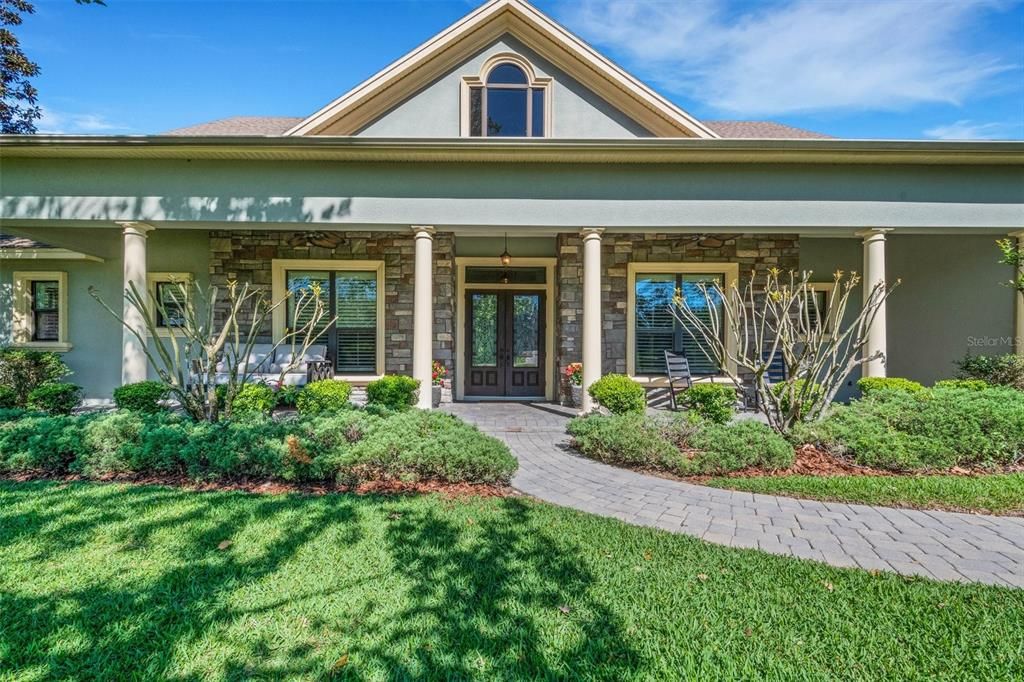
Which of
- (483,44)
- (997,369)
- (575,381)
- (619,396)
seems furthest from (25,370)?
(997,369)

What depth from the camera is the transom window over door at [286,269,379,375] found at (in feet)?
30.9

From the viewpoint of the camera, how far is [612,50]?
10.0 m

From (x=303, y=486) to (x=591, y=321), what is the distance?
4.87 m

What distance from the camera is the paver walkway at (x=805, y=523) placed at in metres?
2.83

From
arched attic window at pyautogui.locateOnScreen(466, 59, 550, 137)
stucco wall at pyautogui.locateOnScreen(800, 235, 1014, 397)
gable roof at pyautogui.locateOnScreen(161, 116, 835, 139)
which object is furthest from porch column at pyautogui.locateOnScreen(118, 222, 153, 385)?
stucco wall at pyautogui.locateOnScreen(800, 235, 1014, 397)

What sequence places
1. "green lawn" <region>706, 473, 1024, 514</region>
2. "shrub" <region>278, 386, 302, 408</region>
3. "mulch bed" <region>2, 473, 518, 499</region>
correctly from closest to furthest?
"green lawn" <region>706, 473, 1024, 514</region>
"mulch bed" <region>2, 473, 518, 499</region>
"shrub" <region>278, 386, 302, 408</region>

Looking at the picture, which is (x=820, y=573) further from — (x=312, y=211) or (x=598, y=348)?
(x=312, y=211)

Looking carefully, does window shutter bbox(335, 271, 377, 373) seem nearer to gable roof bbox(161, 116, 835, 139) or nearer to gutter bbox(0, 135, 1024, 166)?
gutter bbox(0, 135, 1024, 166)

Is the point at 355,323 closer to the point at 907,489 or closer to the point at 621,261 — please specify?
the point at 621,261

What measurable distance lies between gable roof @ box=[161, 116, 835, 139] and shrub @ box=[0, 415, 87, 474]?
301 inches

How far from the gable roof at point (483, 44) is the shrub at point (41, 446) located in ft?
19.3

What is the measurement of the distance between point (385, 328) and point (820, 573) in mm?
8052

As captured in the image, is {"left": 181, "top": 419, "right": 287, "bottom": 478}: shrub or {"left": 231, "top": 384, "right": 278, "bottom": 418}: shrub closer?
{"left": 181, "top": 419, "right": 287, "bottom": 478}: shrub

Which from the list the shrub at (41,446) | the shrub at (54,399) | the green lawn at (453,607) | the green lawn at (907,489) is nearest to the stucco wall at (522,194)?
the shrub at (54,399)
